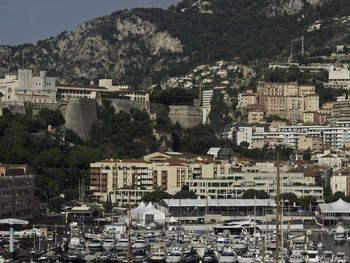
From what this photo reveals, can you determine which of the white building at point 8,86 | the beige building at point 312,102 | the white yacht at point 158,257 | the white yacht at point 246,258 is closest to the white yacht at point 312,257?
the white yacht at point 246,258

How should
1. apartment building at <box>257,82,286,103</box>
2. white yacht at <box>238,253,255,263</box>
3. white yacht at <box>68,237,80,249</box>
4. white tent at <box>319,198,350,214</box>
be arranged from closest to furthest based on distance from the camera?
white yacht at <box>238,253,255,263</box>
white yacht at <box>68,237,80,249</box>
white tent at <box>319,198,350,214</box>
apartment building at <box>257,82,286,103</box>

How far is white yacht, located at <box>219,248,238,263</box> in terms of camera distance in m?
64.2

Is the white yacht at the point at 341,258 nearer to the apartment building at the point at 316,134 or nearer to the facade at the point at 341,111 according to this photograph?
the apartment building at the point at 316,134

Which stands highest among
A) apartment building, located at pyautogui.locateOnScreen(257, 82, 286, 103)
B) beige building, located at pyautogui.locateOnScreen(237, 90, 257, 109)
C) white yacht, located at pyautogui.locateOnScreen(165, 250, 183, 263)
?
apartment building, located at pyautogui.locateOnScreen(257, 82, 286, 103)

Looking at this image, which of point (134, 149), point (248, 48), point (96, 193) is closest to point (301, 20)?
point (248, 48)

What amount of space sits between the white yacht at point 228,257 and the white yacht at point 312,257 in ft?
14.3

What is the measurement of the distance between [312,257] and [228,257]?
17.9ft

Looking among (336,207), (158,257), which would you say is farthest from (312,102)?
(158,257)

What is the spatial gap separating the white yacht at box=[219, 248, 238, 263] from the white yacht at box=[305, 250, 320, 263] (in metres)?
4.36

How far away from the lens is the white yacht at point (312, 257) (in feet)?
214

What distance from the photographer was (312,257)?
66.1 m

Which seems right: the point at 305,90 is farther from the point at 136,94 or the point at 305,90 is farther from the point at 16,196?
the point at 16,196

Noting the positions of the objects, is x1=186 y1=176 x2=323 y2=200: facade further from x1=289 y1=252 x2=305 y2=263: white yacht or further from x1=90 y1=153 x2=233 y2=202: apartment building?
x1=289 y1=252 x2=305 y2=263: white yacht

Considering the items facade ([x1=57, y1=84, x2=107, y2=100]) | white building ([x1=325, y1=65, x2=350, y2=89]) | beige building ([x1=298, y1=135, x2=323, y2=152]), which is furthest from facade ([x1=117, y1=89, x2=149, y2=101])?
white building ([x1=325, y1=65, x2=350, y2=89])
